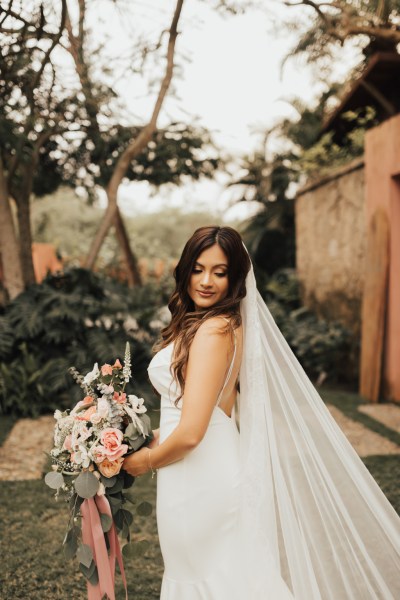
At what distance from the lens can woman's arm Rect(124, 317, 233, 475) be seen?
1.92 meters

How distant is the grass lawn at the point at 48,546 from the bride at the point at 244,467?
1278 millimetres

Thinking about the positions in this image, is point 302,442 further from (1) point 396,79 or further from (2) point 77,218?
(2) point 77,218

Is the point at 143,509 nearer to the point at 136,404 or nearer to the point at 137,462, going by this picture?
the point at 137,462

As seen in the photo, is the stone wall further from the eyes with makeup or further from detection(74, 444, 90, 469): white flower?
detection(74, 444, 90, 469): white flower

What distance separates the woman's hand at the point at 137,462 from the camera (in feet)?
6.76

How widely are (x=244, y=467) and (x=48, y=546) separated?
2.16 metres

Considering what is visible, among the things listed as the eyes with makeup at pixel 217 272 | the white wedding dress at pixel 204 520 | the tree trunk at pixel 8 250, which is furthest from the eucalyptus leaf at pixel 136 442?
the tree trunk at pixel 8 250

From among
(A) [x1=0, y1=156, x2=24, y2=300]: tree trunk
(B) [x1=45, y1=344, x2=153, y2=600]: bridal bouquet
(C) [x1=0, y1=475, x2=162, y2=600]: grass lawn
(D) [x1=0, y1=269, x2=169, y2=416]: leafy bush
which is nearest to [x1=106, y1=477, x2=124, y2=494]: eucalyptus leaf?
(B) [x1=45, y1=344, x2=153, y2=600]: bridal bouquet

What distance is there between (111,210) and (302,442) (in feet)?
21.1

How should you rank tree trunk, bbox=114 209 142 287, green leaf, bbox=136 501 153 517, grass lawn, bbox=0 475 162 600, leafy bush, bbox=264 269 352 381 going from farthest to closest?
tree trunk, bbox=114 209 142 287
leafy bush, bbox=264 269 352 381
grass lawn, bbox=0 475 162 600
green leaf, bbox=136 501 153 517

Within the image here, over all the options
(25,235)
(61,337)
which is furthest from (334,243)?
(25,235)

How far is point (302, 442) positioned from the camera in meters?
2.32

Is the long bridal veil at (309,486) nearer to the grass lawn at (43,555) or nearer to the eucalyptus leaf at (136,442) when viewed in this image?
the eucalyptus leaf at (136,442)

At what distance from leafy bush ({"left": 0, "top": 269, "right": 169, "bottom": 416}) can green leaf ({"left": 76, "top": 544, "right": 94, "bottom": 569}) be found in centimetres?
517
